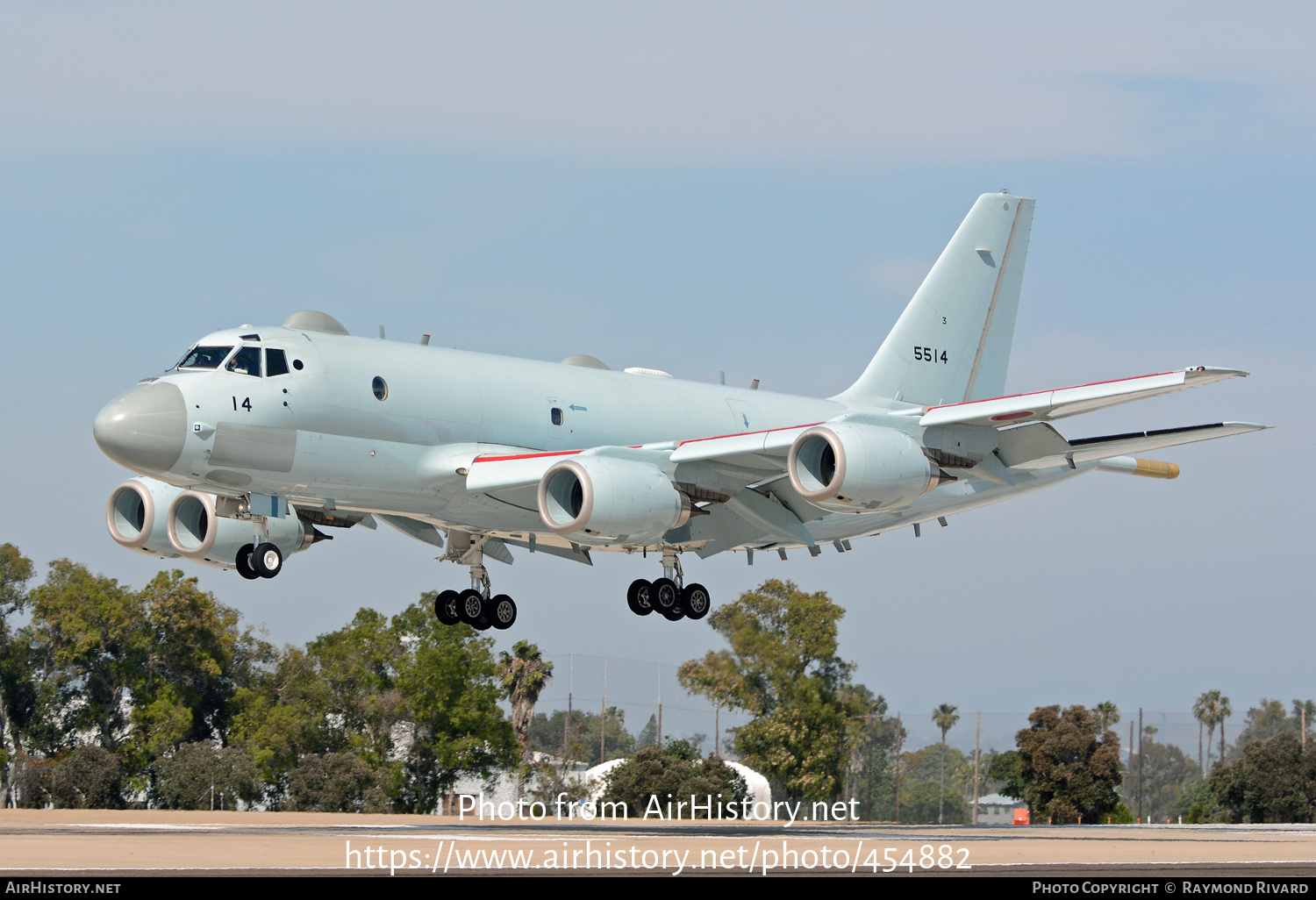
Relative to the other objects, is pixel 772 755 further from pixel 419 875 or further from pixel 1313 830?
pixel 419 875

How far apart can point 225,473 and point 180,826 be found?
14.0 metres

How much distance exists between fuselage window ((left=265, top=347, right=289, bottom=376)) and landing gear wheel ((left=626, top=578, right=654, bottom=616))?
419 inches

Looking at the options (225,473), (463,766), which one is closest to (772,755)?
(463,766)

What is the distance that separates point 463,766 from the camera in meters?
74.2

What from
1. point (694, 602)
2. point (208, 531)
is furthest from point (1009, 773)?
point (208, 531)

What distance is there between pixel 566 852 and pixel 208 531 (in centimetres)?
1235

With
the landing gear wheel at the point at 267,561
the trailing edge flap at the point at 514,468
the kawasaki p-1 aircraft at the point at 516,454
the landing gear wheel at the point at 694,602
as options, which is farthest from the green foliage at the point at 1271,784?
the landing gear wheel at the point at 267,561

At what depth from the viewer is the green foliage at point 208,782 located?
70.2m

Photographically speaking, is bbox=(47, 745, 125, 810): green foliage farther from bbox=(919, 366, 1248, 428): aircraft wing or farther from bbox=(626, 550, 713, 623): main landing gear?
bbox=(919, 366, 1248, 428): aircraft wing

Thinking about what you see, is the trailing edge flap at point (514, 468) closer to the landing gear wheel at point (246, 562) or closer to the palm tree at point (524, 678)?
the landing gear wheel at point (246, 562)

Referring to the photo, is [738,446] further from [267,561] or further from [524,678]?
[524,678]

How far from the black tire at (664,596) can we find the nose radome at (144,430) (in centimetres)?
1243

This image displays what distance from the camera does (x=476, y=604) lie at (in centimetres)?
3909
